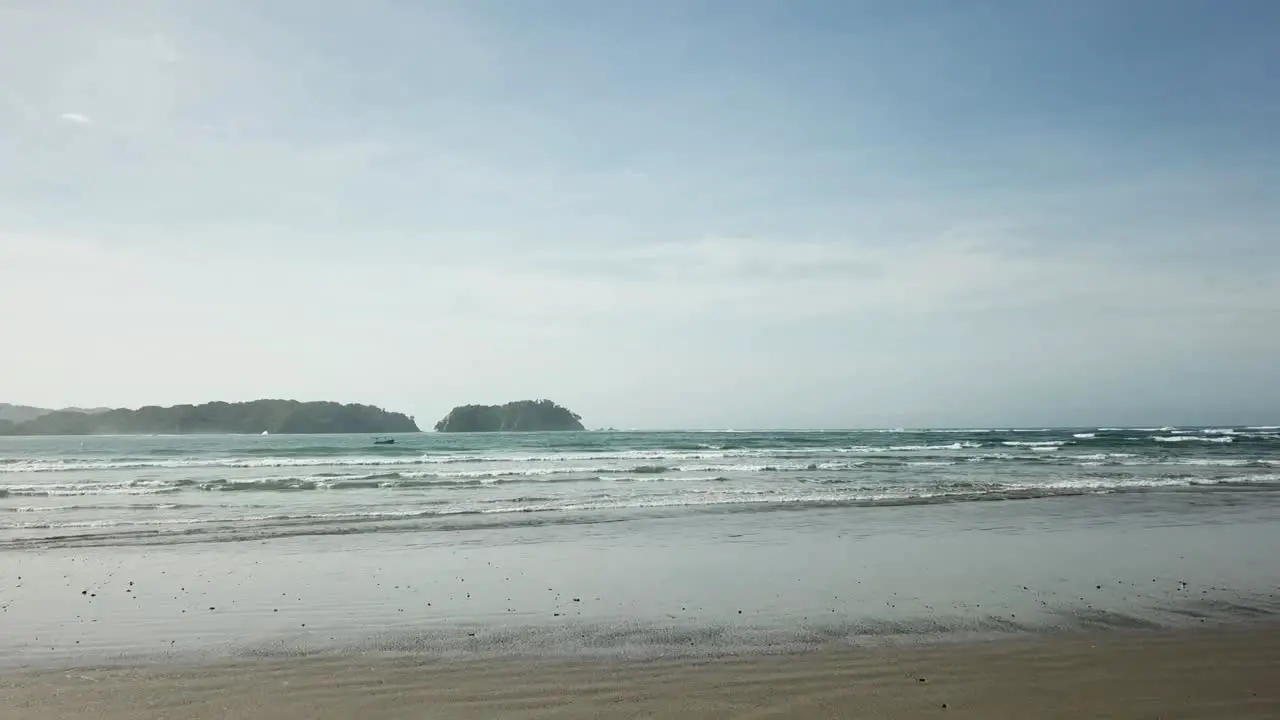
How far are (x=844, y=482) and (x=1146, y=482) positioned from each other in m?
10.1

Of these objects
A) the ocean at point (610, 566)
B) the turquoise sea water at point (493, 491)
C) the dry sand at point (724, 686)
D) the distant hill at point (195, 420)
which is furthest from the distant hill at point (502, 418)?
the dry sand at point (724, 686)

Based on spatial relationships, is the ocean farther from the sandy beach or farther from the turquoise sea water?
the turquoise sea water

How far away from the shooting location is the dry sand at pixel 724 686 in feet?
18.1

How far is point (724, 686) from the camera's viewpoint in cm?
594

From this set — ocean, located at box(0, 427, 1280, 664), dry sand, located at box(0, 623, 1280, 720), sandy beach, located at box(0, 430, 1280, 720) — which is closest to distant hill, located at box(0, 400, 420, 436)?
ocean, located at box(0, 427, 1280, 664)

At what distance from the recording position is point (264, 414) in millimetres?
150500

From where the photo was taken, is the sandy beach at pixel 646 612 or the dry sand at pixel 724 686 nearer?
the dry sand at pixel 724 686

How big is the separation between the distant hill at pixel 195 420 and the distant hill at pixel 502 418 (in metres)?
24.7

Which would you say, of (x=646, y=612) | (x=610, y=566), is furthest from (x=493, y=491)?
(x=646, y=612)

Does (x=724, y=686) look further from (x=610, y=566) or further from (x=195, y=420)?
(x=195, y=420)

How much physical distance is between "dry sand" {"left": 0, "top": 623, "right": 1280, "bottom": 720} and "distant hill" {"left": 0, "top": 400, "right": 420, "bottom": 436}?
156258 mm

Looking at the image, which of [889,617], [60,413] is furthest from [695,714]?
[60,413]

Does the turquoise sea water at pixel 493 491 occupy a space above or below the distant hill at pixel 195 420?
below

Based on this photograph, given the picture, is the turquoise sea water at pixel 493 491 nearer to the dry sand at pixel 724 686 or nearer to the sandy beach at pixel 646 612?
the sandy beach at pixel 646 612
